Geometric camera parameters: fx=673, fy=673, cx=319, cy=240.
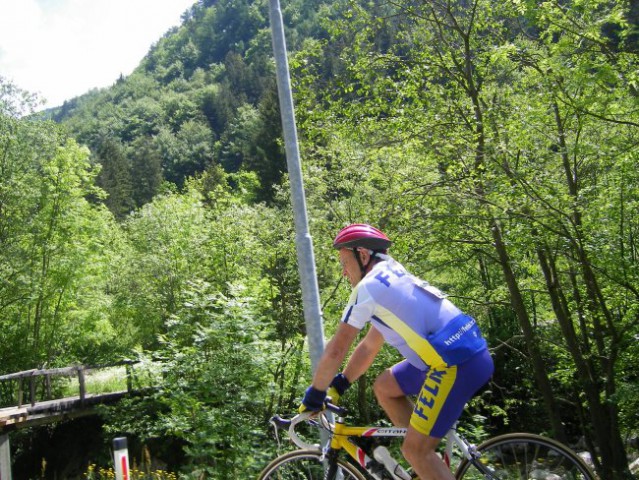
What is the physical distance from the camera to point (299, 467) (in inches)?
160

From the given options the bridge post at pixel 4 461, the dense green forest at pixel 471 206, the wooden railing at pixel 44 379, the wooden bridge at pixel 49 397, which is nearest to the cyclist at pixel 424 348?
the dense green forest at pixel 471 206

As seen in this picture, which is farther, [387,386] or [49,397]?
[49,397]

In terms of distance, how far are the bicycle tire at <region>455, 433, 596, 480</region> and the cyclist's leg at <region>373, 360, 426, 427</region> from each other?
0.42 meters

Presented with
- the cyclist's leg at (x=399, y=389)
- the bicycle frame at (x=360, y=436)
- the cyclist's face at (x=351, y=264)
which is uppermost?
the cyclist's face at (x=351, y=264)

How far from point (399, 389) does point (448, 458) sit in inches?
18.1

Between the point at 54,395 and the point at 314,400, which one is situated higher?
the point at 54,395

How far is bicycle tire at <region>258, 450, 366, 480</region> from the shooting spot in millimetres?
3977

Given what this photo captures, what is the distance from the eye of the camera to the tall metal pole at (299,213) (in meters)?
5.37

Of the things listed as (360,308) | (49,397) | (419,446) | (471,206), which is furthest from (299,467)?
(49,397)

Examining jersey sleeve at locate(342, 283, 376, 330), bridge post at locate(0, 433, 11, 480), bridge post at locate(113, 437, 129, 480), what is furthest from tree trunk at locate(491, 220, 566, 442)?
bridge post at locate(0, 433, 11, 480)

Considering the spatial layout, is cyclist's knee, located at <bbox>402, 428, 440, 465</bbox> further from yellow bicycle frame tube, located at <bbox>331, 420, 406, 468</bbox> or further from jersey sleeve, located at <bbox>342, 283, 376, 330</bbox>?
jersey sleeve, located at <bbox>342, 283, 376, 330</bbox>

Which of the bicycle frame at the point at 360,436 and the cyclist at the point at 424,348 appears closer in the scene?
the cyclist at the point at 424,348

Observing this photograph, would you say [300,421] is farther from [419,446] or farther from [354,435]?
[419,446]

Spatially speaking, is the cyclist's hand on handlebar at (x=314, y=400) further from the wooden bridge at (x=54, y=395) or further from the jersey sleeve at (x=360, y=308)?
the wooden bridge at (x=54, y=395)
